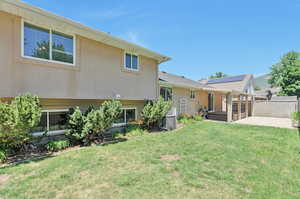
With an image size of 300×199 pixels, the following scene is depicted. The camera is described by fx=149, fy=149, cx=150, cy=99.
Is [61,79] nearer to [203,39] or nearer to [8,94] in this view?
[8,94]

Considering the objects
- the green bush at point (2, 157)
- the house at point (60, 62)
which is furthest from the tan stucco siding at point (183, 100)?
the green bush at point (2, 157)

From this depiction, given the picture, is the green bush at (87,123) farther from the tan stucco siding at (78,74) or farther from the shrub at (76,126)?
the tan stucco siding at (78,74)

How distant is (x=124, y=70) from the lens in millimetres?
8711

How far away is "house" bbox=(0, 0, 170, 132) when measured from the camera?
16.7 ft

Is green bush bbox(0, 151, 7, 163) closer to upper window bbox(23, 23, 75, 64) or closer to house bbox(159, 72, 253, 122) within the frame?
upper window bbox(23, 23, 75, 64)

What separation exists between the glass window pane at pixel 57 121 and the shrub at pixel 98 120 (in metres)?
1.34

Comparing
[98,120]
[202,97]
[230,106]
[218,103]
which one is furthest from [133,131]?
[218,103]

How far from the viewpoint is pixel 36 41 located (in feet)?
18.6

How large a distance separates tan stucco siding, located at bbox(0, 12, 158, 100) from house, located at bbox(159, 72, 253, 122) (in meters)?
2.95

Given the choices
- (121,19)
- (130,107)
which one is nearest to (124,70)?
(130,107)

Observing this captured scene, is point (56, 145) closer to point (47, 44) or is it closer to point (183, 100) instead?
point (47, 44)

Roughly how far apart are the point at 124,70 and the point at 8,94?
517cm

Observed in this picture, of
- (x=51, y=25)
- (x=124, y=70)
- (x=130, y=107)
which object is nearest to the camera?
(x=51, y=25)

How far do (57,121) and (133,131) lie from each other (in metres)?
3.95
